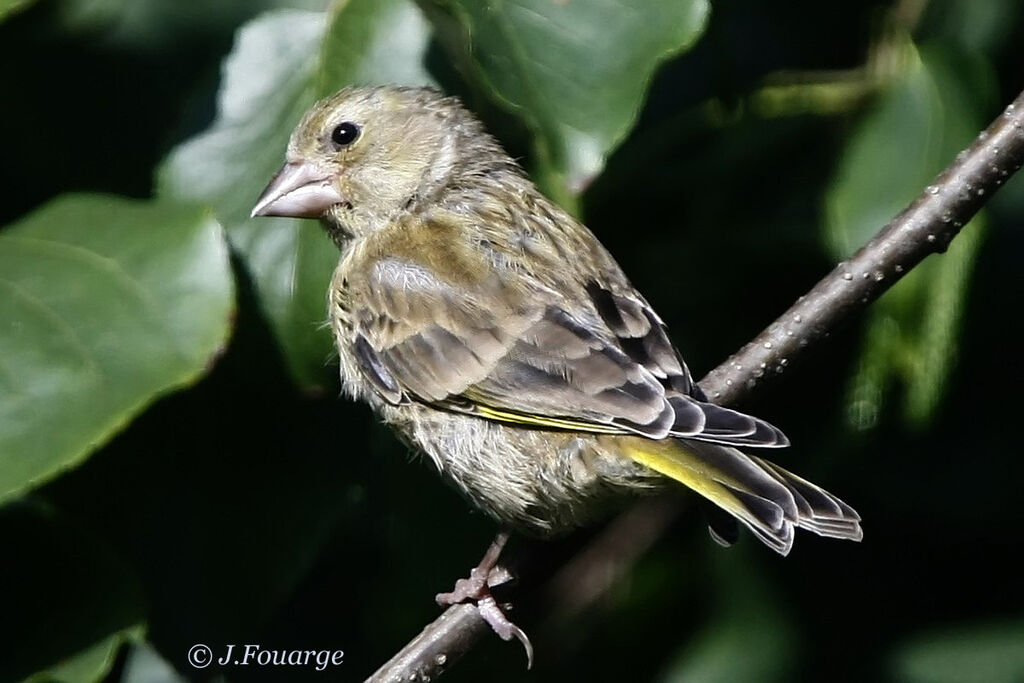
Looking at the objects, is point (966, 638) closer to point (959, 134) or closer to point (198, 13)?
point (959, 134)

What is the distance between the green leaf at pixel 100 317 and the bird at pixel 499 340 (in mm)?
356

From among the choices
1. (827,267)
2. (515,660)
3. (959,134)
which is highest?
(959,134)

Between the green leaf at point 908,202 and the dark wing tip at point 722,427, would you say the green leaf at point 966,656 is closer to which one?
the green leaf at point 908,202

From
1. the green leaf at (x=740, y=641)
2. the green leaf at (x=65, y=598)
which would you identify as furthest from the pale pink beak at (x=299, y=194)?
the green leaf at (x=740, y=641)

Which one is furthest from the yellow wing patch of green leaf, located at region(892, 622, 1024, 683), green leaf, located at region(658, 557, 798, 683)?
green leaf, located at region(892, 622, 1024, 683)

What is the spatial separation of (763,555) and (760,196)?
41.0 inches

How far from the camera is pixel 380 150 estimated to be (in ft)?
14.1

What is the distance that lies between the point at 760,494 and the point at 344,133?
182 centimetres

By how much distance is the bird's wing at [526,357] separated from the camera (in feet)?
10.8

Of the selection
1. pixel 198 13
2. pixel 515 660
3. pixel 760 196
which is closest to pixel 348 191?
pixel 198 13

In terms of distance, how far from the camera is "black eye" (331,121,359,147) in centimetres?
420

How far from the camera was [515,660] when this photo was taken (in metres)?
4.43

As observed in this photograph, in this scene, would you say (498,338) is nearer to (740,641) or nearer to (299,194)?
(299,194)

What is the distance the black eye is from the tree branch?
1.44 metres
